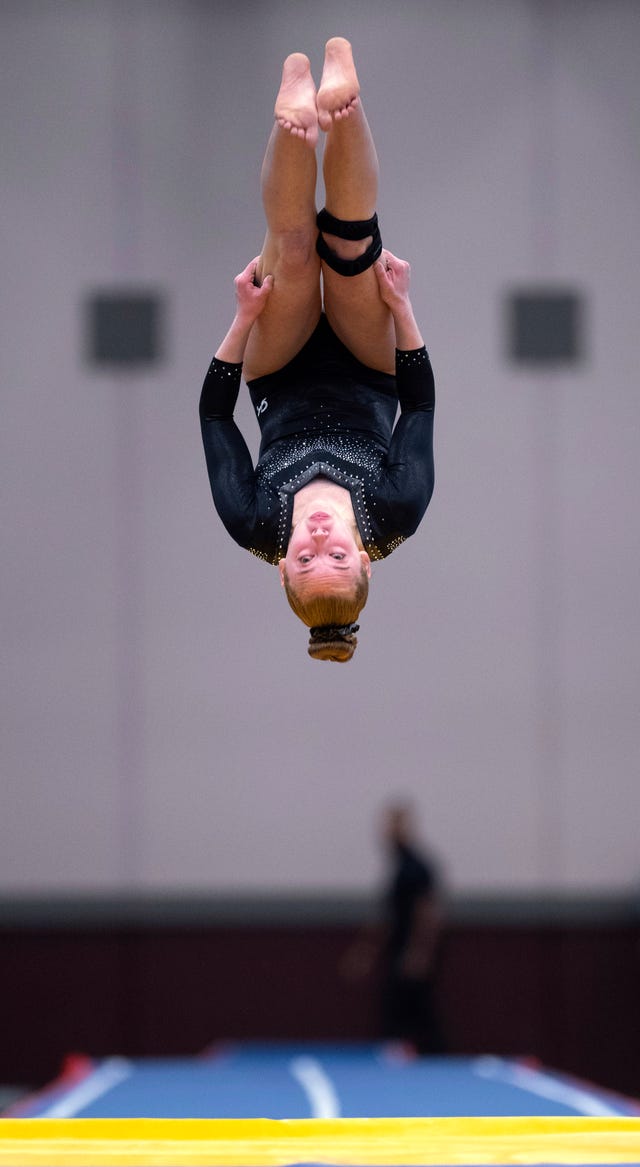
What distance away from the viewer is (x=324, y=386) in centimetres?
397

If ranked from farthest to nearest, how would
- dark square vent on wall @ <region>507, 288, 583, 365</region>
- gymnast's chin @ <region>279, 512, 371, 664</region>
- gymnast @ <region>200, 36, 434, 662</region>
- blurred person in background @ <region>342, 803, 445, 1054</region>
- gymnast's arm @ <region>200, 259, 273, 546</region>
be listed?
dark square vent on wall @ <region>507, 288, 583, 365</region> < blurred person in background @ <region>342, 803, 445, 1054</region> < gymnast's arm @ <region>200, 259, 273, 546</region> < gymnast @ <region>200, 36, 434, 662</region> < gymnast's chin @ <region>279, 512, 371, 664</region>

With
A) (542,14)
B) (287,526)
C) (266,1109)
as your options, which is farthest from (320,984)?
(542,14)

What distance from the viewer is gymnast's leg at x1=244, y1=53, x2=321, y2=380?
3.60 m

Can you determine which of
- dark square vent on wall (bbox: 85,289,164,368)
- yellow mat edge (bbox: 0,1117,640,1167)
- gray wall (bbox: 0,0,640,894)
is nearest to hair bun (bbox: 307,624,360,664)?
yellow mat edge (bbox: 0,1117,640,1167)

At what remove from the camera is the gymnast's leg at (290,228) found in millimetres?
3600

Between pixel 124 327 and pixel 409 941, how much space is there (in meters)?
4.21

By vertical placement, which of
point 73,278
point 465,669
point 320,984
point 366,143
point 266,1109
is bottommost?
point 320,984

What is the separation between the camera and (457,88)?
866 cm

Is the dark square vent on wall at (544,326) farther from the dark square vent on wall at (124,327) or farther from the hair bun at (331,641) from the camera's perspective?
the hair bun at (331,641)

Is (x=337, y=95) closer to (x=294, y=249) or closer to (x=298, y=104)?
(x=298, y=104)

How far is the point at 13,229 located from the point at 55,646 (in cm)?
268

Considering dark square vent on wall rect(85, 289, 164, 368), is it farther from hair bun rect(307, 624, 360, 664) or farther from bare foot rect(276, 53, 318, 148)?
hair bun rect(307, 624, 360, 664)

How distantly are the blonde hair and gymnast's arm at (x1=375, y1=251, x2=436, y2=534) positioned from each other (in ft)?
0.89

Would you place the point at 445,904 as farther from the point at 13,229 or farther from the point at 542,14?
the point at 542,14
